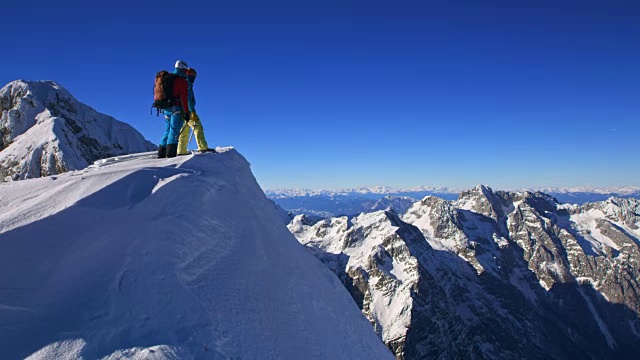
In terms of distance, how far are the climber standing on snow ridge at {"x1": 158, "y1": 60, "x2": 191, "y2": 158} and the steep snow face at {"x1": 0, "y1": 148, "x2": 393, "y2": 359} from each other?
11.9 ft

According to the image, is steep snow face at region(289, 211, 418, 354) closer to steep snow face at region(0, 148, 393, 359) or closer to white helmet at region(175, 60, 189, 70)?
white helmet at region(175, 60, 189, 70)

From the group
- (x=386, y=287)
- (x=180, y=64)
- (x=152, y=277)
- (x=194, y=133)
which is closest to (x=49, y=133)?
(x=194, y=133)

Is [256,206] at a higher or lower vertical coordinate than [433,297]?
higher

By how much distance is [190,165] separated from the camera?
10430mm

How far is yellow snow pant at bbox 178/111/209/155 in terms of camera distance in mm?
14258

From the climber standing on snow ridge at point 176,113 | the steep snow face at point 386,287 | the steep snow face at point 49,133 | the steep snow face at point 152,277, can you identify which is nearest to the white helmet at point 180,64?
the climber standing on snow ridge at point 176,113

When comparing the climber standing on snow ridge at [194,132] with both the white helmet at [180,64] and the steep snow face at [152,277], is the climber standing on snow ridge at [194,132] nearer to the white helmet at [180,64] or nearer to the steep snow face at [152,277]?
the white helmet at [180,64]

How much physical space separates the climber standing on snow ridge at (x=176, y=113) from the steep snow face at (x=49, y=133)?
43.3 metres

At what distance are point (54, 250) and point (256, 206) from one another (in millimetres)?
5743

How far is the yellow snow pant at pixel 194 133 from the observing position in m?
14.3

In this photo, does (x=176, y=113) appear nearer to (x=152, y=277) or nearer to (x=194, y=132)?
(x=194, y=132)

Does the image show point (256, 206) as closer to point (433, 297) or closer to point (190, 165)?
point (190, 165)

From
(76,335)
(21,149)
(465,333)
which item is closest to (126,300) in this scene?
(76,335)

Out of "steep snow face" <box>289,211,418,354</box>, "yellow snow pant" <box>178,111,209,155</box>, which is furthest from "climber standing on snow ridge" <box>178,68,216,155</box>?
"steep snow face" <box>289,211,418,354</box>
